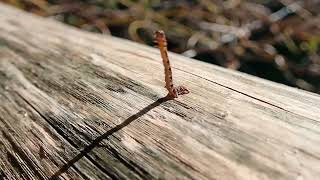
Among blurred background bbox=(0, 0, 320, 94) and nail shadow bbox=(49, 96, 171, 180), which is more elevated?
nail shadow bbox=(49, 96, 171, 180)

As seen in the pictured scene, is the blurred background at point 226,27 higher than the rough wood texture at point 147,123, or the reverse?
the rough wood texture at point 147,123

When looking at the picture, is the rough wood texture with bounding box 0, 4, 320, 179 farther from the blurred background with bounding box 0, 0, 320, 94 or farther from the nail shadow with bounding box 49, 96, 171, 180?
the blurred background with bounding box 0, 0, 320, 94

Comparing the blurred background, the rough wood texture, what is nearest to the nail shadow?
the rough wood texture

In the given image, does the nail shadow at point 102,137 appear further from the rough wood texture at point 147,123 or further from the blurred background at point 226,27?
the blurred background at point 226,27

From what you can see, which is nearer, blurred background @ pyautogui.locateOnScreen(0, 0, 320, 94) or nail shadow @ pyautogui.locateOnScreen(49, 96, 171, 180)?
nail shadow @ pyautogui.locateOnScreen(49, 96, 171, 180)

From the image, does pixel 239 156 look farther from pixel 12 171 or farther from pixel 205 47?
pixel 205 47

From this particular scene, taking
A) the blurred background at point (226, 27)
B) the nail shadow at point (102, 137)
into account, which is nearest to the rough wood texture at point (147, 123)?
the nail shadow at point (102, 137)

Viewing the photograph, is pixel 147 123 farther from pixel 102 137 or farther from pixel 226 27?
pixel 226 27

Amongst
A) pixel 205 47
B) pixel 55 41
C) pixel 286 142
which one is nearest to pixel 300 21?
pixel 205 47
